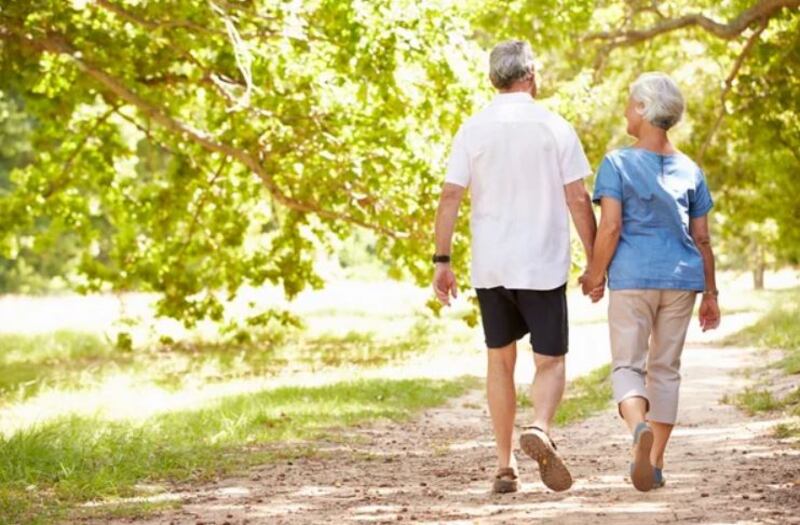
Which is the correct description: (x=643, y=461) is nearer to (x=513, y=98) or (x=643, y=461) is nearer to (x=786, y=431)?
(x=513, y=98)

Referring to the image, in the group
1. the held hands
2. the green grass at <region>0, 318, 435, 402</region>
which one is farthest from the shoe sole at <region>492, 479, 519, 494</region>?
the green grass at <region>0, 318, 435, 402</region>

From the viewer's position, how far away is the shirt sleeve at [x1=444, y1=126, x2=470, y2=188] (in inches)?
287

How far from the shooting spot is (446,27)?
46.6 feet

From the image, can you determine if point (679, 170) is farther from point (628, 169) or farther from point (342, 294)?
point (342, 294)

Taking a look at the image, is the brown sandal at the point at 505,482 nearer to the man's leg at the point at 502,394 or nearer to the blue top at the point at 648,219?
the man's leg at the point at 502,394

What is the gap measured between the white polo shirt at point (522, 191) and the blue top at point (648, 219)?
0.77ft

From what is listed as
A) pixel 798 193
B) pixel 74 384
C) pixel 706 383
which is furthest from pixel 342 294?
pixel 706 383

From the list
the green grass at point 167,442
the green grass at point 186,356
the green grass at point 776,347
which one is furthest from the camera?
the green grass at point 186,356

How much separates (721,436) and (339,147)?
9.05 metres

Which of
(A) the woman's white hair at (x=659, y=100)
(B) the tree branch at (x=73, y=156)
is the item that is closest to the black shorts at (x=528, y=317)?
(A) the woman's white hair at (x=659, y=100)

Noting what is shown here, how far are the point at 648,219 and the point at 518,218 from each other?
0.67 meters

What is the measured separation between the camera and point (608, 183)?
Result: 275 inches

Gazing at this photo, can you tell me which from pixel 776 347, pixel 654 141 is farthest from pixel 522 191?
pixel 776 347

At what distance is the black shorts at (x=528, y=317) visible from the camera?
7.14 meters
